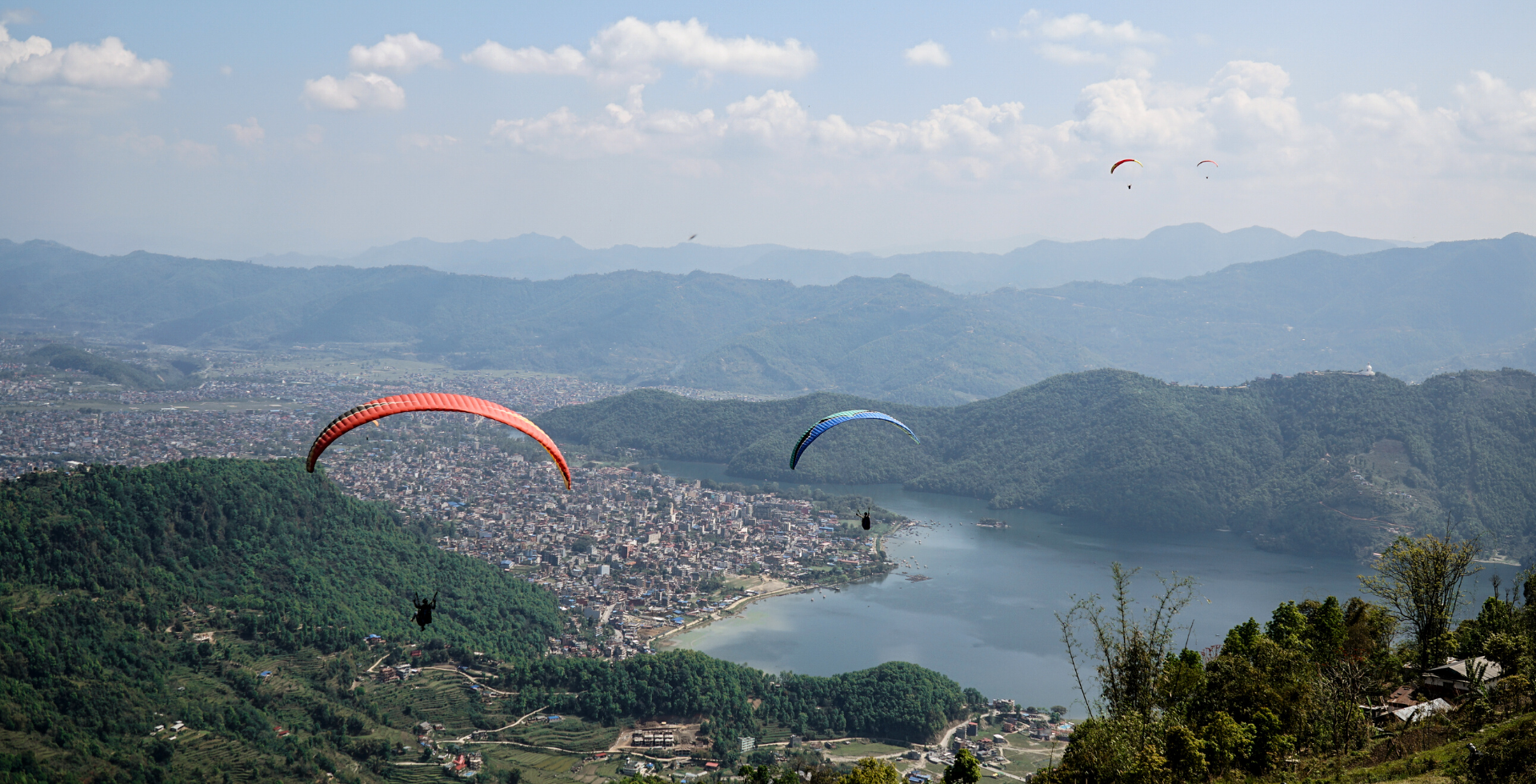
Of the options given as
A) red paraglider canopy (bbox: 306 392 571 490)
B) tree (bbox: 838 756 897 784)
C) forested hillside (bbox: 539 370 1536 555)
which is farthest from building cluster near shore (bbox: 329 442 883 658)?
red paraglider canopy (bbox: 306 392 571 490)

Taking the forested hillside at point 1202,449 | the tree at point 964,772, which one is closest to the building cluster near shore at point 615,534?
the forested hillside at point 1202,449

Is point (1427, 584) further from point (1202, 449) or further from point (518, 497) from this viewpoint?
point (1202, 449)

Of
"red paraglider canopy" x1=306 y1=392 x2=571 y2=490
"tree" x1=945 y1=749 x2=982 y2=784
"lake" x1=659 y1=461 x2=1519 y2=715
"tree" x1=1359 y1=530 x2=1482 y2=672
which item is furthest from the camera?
"lake" x1=659 y1=461 x2=1519 y2=715

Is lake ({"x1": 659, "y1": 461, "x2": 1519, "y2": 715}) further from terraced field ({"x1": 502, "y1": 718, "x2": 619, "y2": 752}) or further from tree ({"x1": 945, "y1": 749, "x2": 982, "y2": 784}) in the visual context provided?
tree ({"x1": 945, "y1": 749, "x2": 982, "y2": 784})

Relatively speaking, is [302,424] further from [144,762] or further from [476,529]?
[144,762]

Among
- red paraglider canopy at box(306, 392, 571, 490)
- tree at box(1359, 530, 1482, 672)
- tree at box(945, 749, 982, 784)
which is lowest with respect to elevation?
tree at box(945, 749, 982, 784)

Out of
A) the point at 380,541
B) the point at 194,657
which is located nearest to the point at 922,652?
the point at 380,541

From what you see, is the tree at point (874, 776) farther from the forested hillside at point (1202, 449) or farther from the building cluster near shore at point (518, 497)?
the forested hillside at point (1202, 449)
